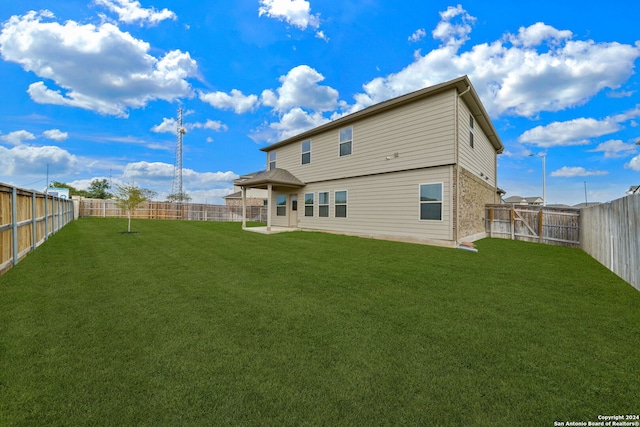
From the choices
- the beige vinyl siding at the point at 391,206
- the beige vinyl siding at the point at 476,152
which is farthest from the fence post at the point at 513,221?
the beige vinyl siding at the point at 391,206

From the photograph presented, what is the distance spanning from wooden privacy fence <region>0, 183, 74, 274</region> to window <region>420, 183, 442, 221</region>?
11491mm

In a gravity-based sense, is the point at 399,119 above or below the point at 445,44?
below

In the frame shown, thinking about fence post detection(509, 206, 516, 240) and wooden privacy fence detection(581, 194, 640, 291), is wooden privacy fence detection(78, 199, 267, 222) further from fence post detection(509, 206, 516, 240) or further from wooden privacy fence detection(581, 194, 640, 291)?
wooden privacy fence detection(581, 194, 640, 291)

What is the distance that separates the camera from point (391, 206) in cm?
1105

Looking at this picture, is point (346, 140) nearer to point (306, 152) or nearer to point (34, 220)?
point (306, 152)

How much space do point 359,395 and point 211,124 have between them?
24.5 m

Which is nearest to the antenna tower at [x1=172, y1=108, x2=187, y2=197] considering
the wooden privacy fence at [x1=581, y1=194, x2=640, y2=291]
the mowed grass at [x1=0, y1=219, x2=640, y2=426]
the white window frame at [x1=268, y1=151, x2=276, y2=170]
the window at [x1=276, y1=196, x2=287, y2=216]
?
the white window frame at [x1=268, y1=151, x2=276, y2=170]

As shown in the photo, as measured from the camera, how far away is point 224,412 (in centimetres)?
184

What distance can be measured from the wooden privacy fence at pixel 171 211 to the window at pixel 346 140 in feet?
44.1

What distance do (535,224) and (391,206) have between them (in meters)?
6.62

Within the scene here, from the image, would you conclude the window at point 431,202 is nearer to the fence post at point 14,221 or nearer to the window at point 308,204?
the window at point 308,204

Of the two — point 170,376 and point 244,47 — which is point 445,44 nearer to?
point 244,47

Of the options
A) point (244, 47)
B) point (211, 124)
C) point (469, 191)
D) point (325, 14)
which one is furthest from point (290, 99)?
point (469, 191)

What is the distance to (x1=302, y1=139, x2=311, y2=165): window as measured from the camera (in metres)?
15.0
